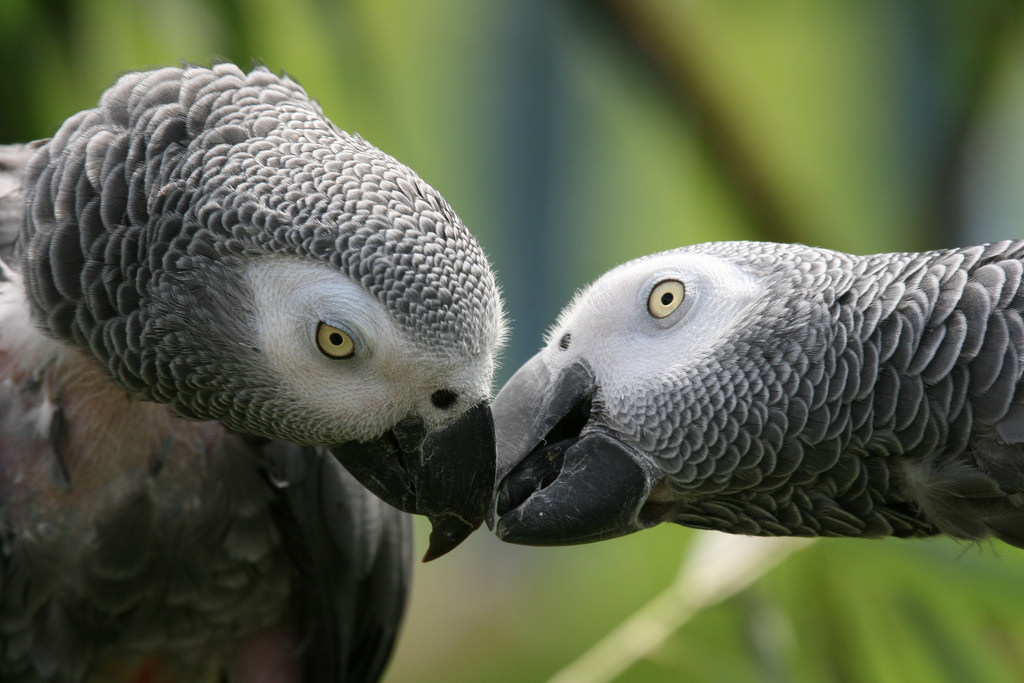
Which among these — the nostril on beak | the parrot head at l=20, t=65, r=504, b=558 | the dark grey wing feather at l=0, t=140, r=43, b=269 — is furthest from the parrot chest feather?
the nostril on beak

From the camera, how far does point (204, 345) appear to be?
3.53 ft

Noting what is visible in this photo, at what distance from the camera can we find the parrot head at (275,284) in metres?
1.02

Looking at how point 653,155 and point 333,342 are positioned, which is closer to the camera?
point 333,342

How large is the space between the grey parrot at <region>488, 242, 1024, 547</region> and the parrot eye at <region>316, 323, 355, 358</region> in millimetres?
247

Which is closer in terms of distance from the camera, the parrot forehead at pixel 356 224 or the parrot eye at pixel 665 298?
the parrot forehead at pixel 356 224

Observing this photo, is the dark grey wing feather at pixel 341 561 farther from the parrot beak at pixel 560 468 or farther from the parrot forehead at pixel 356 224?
the parrot forehead at pixel 356 224

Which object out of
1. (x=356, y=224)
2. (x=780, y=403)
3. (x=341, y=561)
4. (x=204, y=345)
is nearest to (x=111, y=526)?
(x=341, y=561)

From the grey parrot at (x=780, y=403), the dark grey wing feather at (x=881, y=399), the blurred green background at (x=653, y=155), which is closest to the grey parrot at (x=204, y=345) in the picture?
the grey parrot at (x=780, y=403)

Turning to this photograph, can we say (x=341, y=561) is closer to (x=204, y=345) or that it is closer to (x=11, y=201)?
(x=204, y=345)

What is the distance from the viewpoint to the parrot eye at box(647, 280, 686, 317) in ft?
3.69

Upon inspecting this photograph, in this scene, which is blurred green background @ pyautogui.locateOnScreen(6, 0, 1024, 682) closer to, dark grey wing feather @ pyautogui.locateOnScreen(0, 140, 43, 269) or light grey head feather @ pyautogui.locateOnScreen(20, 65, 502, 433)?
dark grey wing feather @ pyautogui.locateOnScreen(0, 140, 43, 269)

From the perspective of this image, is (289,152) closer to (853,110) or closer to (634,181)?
(634,181)

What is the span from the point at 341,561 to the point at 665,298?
0.82 m

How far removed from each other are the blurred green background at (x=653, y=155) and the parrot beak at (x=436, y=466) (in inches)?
30.9
